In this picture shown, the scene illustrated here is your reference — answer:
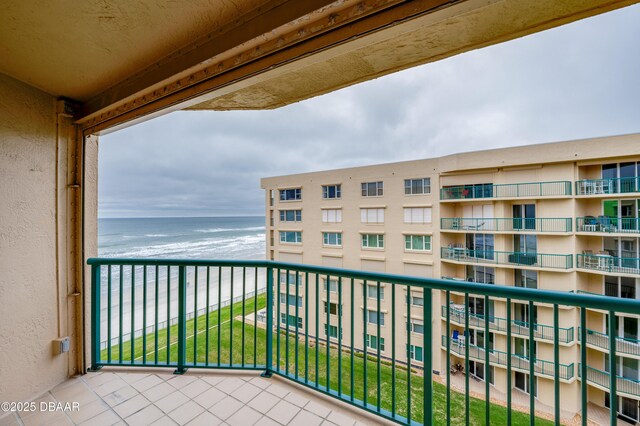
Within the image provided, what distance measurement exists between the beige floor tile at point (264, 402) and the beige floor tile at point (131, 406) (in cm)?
74

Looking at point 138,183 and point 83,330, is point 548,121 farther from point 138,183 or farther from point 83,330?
point 138,183

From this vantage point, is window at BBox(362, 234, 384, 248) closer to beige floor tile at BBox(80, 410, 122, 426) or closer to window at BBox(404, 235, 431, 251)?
window at BBox(404, 235, 431, 251)

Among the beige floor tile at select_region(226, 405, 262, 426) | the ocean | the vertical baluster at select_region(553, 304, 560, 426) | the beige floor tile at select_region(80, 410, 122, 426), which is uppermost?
the vertical baluster at select_region(553, 304, 560, 426)

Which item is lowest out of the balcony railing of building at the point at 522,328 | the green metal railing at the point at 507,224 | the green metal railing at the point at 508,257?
the balcony railing of building at the point at 522,328

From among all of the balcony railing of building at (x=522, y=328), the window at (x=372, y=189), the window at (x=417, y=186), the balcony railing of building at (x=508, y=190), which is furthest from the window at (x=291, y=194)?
the balcony railing of building at (x=522, y=328)

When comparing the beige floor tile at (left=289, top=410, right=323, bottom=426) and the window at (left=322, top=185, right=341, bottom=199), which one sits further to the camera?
the window at (left=322, top=185, right=341, bottom=199)

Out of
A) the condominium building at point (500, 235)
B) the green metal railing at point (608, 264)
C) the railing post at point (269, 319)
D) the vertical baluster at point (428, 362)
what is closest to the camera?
the vertical baluster at point (428, 362)

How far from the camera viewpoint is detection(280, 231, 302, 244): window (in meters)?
12.2

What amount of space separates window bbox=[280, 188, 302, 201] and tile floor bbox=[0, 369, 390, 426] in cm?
1030

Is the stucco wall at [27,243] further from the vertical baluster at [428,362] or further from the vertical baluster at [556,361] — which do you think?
the vertical baluster at [556,361]

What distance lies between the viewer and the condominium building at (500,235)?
6883 millimetres

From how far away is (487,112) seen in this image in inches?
390

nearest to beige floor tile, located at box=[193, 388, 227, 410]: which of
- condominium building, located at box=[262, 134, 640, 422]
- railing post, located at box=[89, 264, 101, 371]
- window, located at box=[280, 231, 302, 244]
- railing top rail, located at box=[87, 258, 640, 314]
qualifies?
railing top rail, located at box=[87, 258, 640, 314]

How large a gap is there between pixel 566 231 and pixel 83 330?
35.2 feet
